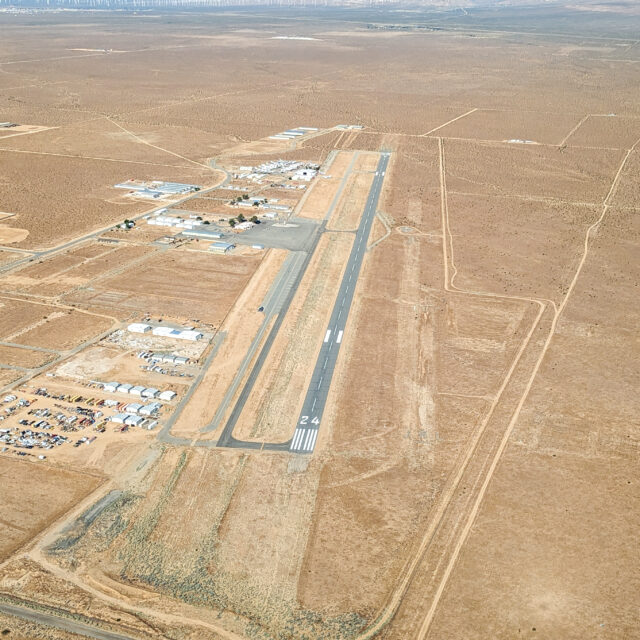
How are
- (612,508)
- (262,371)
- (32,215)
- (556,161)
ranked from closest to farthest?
(612,508) < (262,371) < (32,215) < (556,161)

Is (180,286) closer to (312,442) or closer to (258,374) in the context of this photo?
(258,374)

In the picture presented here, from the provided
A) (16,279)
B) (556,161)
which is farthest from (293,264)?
(556,161)

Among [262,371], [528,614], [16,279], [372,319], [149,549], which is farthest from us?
[16,279]

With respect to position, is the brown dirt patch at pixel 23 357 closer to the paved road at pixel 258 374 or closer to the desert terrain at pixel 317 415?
the desert terrain at pixel 317 415

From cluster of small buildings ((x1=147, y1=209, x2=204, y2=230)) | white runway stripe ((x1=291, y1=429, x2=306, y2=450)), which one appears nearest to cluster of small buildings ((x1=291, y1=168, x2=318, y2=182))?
cluster of small buildings ((x1=147, y1=209, x2=204, y2=230))

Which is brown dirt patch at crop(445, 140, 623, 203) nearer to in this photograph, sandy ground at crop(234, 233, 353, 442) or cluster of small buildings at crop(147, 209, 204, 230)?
sandy ground at crop(234, 233, 353, 442)

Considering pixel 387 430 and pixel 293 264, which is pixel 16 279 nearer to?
pixel 293 264
